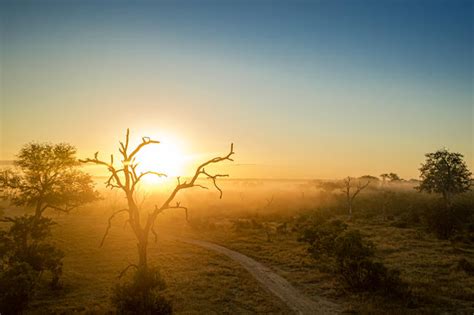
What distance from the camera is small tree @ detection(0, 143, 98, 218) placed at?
33438 mm

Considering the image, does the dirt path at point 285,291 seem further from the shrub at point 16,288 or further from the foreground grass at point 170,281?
the shrub at point 16,288

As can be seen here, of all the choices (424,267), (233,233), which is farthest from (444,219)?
(233,233)

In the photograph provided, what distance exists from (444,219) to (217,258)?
119 ft

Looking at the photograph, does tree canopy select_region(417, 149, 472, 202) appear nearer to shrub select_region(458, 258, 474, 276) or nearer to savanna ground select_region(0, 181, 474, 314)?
savanna ground select_region(0, 181, 474, 314)

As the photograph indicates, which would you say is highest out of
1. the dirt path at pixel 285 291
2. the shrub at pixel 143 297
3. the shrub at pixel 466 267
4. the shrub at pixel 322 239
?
the shrub at pixel 322 239

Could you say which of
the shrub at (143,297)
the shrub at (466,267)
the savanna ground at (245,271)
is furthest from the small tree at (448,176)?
the shrub at (143,297)

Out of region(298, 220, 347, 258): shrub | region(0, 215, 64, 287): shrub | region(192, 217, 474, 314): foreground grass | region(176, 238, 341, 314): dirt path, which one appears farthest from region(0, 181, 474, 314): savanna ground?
region(0, 215, 64, 287): shrub

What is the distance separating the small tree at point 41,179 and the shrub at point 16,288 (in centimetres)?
1439

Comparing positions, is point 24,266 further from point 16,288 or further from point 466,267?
point 466,267

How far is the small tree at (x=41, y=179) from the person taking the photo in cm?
3344

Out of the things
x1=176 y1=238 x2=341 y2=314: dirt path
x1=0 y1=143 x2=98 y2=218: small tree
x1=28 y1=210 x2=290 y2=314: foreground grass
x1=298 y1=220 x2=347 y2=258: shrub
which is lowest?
x1=28 y1=210 x2=290 y2=314: foreground grass

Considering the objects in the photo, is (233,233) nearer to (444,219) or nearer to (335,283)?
(335,283)

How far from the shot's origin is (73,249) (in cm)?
3762

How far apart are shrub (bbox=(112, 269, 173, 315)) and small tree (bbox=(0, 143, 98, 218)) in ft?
60.8
